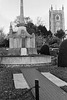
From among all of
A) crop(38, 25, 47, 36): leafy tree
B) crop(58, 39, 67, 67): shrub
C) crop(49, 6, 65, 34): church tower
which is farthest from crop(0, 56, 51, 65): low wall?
crop(49, 6, 65, 34): church tower

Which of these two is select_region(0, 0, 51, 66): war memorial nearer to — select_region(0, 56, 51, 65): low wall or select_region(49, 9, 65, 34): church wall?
select_region(0, 56, 51, 65): low wall

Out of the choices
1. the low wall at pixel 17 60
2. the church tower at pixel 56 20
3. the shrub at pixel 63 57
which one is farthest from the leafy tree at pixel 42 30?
the church tower at pixel 56 20

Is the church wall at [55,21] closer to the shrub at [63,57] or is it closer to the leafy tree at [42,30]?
the leafy tree at [42,30]

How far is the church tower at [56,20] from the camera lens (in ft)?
349

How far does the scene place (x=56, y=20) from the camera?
109250 millimetres

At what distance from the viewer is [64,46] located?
12648 mm

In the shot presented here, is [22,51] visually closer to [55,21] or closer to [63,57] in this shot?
[63,57]

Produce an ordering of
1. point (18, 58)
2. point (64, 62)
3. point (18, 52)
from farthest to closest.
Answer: point (18, 52)
point (18, 58)
point (64, 62)

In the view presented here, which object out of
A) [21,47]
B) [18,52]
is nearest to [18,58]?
[18,52]

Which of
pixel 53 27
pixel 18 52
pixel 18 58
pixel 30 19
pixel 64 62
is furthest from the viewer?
pixel 53 27

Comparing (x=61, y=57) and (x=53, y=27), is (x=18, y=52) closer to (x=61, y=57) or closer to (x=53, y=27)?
(x=61, y=57)

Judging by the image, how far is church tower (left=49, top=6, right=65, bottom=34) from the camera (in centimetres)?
10638

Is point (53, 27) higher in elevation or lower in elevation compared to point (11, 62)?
higher

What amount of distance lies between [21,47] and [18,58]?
645 centimetres
